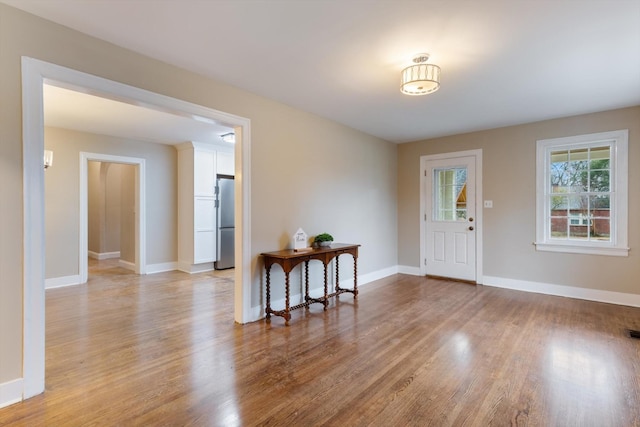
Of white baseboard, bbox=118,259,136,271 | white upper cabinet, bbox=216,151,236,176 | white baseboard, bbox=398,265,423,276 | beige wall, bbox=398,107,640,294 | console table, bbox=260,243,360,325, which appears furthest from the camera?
white upper cabinet, bbox=216,151,236,176

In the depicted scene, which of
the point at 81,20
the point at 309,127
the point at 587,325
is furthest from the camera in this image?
the point at 309,127

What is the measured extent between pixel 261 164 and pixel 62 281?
12.5ft

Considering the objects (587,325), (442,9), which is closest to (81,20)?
(442,9)

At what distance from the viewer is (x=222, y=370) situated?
89.9 inches

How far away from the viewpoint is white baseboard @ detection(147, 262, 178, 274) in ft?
18.6

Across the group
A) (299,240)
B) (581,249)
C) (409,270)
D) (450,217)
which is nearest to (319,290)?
(299,240)

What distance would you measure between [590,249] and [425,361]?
10.6 feet

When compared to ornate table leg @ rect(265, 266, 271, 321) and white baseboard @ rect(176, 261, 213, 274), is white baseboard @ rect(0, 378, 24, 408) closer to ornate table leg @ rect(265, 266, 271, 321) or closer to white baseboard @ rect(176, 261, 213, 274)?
ornate table leg @ rect(265, 266, 271, 321)

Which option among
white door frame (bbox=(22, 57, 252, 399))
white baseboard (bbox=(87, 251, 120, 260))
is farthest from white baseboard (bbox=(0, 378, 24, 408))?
white baseboard (bbox=(87, 251, 120, 260))

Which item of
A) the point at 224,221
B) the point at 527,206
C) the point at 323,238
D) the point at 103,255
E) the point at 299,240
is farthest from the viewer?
the point at 103,255

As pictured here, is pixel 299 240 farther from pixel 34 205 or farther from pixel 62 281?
pixel 62 281

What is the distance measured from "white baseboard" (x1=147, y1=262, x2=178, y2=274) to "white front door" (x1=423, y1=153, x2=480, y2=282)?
4674 mm

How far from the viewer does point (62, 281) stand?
4.71 m

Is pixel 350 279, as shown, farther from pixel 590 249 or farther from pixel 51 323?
pixel 51 323
